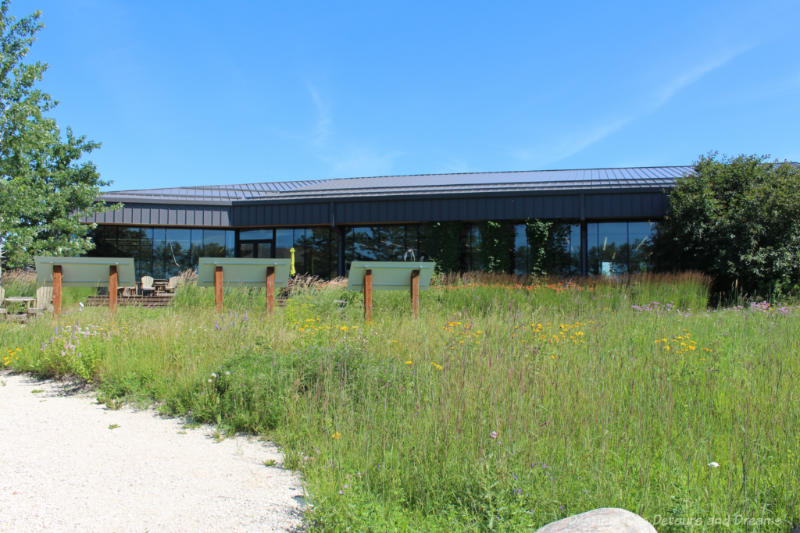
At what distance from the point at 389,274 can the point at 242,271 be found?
2.70 meters

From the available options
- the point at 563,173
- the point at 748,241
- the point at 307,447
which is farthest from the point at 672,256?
the point at 307,447

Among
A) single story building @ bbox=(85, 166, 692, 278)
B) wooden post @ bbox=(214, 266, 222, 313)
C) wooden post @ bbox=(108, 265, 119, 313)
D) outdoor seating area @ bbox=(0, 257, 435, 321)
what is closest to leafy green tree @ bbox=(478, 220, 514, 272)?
single story building @ bbox=(85, 166, 692, 278)

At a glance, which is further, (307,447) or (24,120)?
(24,120)

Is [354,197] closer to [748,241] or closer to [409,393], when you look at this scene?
[748,241]

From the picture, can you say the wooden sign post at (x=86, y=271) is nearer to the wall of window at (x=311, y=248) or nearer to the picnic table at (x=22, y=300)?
the picnic table at (x=22, y=300)

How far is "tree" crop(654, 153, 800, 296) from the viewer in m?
13.4

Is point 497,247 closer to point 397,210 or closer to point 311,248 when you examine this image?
point 397,210

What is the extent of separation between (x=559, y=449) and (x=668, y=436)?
0.71 metres

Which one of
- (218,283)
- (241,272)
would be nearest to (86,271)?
(218,283)

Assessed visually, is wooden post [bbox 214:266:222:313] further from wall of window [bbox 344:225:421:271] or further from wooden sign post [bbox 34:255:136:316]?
wall of window [bbox 344:225:421:271]

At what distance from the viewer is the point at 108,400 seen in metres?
5.25

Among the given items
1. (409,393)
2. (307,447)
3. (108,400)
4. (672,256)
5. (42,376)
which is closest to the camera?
(307,447)

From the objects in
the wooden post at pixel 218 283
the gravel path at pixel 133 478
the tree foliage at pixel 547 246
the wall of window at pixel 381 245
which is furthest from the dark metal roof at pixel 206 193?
the gravel path at pixel 133 478

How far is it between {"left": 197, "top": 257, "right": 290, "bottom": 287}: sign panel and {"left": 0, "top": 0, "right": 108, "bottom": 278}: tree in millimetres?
9211
